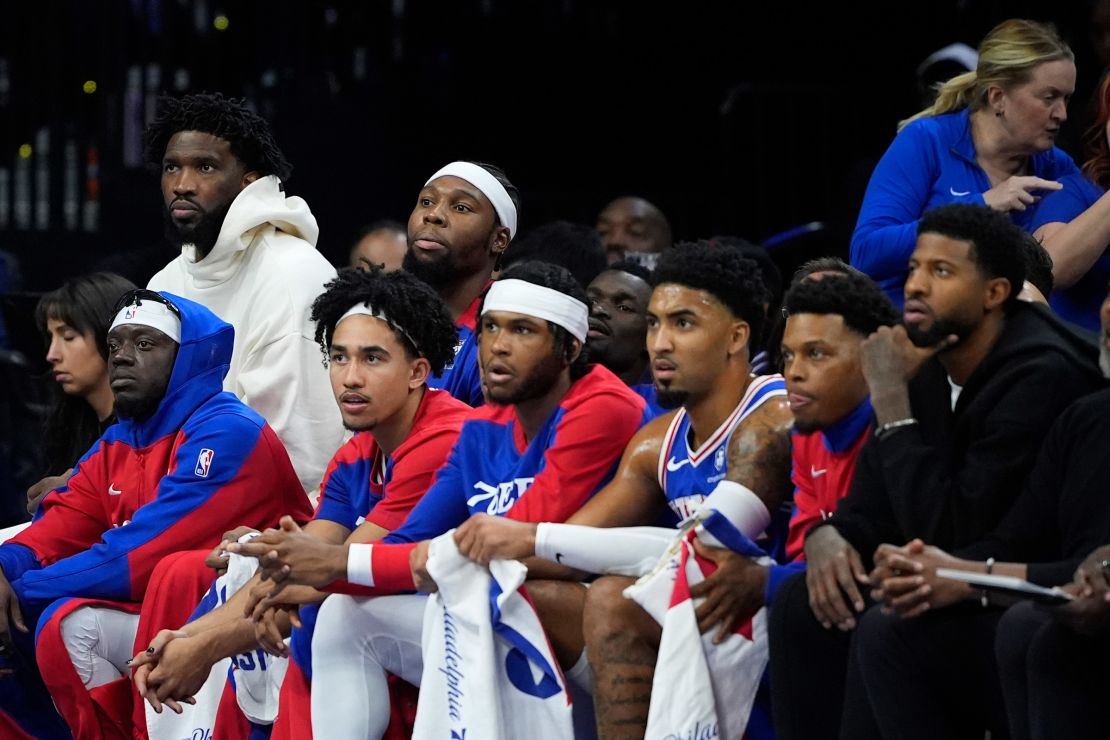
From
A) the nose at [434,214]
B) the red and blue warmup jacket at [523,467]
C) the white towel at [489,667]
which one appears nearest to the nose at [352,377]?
the red and blue warmup jacket at [523,467]

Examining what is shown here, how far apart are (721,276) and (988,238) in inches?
28.0

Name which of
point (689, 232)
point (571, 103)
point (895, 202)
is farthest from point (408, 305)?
point (571, 103)

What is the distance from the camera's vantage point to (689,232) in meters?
8.24

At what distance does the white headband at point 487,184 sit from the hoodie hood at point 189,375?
0.93m

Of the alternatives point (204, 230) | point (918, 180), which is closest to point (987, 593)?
point (918, 180)

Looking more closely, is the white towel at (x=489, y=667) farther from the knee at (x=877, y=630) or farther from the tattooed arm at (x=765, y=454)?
the knee at (x=877, y=630)

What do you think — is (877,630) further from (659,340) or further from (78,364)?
(78,364)

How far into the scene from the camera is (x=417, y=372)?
16.0ft

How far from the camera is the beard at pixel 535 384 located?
4504mm

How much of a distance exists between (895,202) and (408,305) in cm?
134

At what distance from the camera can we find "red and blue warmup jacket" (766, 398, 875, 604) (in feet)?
13.0

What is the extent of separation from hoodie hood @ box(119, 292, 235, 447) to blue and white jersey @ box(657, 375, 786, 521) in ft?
5.32

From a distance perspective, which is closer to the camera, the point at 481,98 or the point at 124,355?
the point at 124,355

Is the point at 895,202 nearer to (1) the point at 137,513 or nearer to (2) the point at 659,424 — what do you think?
(2) the point at 659,424
